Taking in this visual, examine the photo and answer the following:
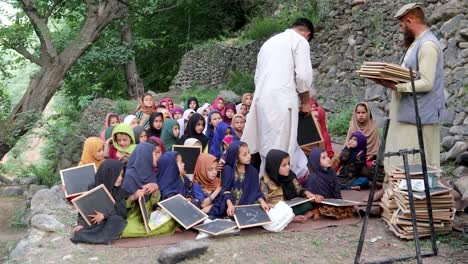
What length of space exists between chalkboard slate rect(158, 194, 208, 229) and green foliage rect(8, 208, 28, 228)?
3807mm

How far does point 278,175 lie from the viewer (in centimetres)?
585

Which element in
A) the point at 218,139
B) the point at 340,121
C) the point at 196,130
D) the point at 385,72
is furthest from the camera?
the point at 340,121

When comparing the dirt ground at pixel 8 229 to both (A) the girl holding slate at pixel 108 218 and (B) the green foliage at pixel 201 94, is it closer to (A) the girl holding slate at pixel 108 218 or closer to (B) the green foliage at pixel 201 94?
(A) the girl holding slate at pixel 108 218

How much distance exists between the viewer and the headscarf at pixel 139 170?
5715 mm

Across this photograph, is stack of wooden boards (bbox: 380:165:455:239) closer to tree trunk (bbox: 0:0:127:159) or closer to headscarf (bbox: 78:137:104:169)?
headscarf (bbox: 78:137:104:169)

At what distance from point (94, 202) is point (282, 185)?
75.4 inches

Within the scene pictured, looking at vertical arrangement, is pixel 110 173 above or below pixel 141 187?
above

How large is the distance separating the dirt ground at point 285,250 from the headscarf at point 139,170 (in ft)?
2.56

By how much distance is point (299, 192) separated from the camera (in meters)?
5.84

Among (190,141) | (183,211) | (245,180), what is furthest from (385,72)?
(190,141)

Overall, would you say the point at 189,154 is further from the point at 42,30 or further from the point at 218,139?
the point at 42,30

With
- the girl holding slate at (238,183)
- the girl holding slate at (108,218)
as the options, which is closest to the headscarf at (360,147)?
the girl holding slate at (238,183)

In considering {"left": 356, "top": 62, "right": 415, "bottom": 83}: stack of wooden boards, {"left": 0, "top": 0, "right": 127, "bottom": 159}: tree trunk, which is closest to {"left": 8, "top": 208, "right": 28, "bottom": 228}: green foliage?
{"left": 0, "top": 0, "right": 127, "bottom": 159}: tree trunk

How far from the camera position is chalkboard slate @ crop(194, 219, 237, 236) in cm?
519
